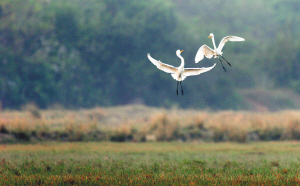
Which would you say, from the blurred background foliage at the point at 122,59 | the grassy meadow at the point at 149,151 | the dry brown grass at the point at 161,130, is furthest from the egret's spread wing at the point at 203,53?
the blurred background foliage at the point at 122,59

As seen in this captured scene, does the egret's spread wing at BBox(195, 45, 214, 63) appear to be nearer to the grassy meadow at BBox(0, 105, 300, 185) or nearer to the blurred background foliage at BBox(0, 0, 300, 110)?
the grassy meadow at BBox(0, 105, 300, 185)

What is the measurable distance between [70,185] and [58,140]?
604 inches

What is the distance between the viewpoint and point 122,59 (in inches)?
1964

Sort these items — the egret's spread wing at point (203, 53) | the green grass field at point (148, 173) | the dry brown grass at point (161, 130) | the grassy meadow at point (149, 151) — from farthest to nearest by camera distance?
the dry brown grass at point (161, 130) → the egret's spread wing at point (203, 53) → the grassy meadow at point (149, 151) → the green grass field at point (148, 173)

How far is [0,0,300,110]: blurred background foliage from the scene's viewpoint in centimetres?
4703

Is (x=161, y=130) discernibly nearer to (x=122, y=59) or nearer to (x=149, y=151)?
(x=149, y=151)

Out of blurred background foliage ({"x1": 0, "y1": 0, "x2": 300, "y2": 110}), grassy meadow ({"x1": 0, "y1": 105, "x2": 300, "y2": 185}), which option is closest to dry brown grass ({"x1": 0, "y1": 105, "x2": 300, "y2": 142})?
grassy meadow ({"x1": 0, "y1": 105, "x2": 300, "y2": 185})

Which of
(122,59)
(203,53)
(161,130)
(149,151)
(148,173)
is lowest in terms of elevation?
(148,173)

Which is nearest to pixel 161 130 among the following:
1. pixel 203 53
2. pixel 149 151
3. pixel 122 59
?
pixel 149 151

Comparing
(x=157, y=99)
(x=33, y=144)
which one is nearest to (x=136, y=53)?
(x=157, y=99)

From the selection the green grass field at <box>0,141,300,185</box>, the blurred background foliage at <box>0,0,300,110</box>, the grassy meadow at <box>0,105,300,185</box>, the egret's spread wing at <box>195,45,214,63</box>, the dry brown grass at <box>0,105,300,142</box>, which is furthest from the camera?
the blurred background foliage at <box>0,0,300,110</box>

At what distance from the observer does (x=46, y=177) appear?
10.9 metres

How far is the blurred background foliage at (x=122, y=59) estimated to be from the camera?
154 feet

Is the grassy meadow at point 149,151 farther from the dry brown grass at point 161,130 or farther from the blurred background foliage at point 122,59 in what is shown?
the blurred background foliage at point 122,59
